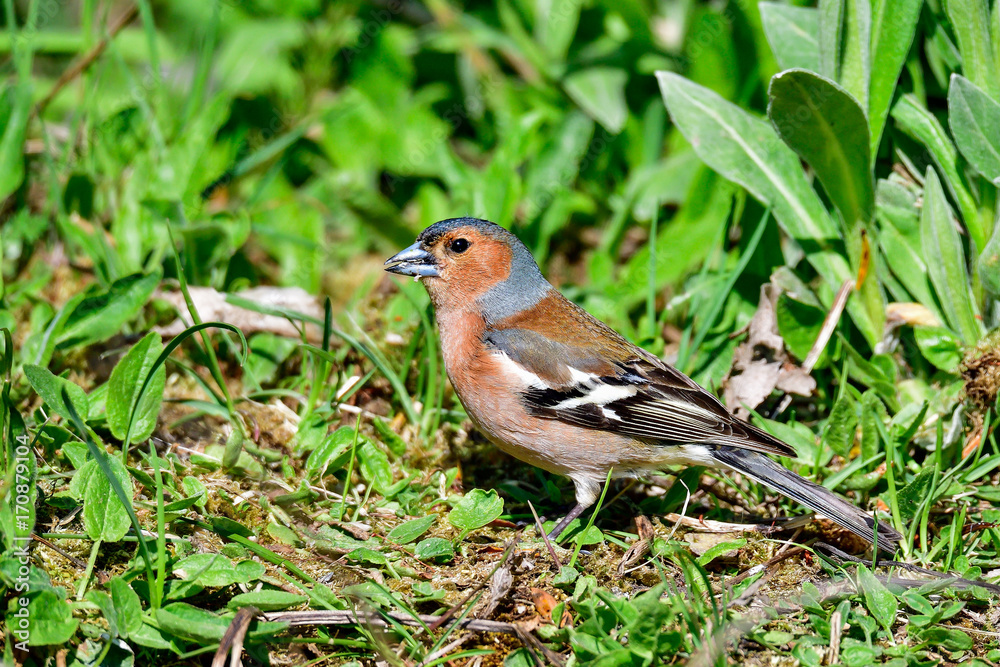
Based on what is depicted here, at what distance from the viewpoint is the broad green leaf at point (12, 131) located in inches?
186

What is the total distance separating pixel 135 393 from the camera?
345cm

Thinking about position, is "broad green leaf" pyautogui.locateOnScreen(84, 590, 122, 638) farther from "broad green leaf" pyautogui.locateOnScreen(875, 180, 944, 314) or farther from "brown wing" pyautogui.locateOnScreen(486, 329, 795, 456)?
"broad green leaf" pyautogui.locateOnScreen(875, 180, 944, 314)

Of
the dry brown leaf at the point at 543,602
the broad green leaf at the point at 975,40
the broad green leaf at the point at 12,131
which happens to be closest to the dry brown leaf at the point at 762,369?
the broad green leaf at the point at 975,40

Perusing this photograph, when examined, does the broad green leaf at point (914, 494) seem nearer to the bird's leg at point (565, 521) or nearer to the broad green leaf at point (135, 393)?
the bird's leg at point (565, 521)

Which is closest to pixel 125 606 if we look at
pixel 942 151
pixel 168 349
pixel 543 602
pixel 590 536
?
pixel 168 349

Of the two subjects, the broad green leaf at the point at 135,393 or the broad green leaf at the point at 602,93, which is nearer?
the broad green leaf at the point at 135,393

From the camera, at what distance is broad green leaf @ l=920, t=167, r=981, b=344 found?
398cm

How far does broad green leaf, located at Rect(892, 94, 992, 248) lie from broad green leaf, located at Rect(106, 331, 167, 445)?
371cm

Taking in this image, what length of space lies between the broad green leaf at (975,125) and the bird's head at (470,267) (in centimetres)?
204

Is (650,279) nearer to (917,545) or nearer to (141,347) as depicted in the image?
(917,545)

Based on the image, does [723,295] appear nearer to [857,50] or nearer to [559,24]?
[857,50]

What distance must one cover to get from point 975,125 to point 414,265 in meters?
2.67

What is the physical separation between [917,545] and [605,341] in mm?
1579

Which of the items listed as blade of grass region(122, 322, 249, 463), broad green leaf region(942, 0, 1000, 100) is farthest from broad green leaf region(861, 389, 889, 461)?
blade of grass region(122, 322, 249, 463)
